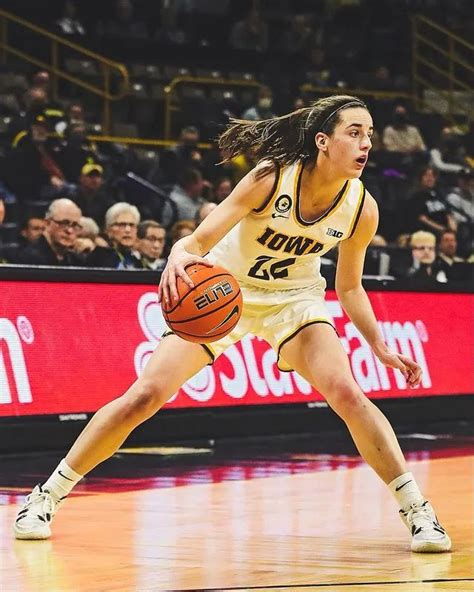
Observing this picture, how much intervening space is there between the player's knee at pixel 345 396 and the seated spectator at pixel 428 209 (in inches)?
425

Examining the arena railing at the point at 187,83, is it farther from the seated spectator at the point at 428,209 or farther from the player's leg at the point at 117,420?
the player's leg at the point at 117,420

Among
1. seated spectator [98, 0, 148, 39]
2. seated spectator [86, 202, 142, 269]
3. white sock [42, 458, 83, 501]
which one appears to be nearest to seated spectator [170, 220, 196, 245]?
seated spectator [86, 202, 142, 269]

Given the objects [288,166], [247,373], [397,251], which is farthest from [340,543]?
[397,251]

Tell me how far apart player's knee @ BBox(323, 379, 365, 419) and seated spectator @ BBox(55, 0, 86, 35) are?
14341 millimetres

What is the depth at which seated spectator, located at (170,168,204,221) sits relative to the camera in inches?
602

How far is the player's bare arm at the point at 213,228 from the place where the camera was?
598 centimetres

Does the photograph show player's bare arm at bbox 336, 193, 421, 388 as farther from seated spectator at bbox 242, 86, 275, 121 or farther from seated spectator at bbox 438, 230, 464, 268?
seated spectator at bbox 242, 86, 275, 121

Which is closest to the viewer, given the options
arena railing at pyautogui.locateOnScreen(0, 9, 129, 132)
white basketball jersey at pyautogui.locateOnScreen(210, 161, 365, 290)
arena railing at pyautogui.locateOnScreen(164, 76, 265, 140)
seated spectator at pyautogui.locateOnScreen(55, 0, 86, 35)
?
white basketball jersey at pyautogui.locateOnScreen(210, 161, 365, 290)

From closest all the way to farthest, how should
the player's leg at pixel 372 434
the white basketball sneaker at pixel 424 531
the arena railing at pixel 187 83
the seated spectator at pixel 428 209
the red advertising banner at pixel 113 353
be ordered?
the white basketball sneaker at pixel 424 531, the player's leg at pixel 372 434, the red advertising banner at pixel 113 353, the seated spectator at pixel 428 209, the arena railing at pixel 187 83

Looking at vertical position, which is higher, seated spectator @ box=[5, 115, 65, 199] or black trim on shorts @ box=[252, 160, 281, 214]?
seated spectator @ box=[5, 115, 65, 199]

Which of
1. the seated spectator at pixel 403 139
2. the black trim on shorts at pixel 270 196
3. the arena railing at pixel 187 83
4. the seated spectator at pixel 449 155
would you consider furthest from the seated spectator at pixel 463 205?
the black trim on shorts at pixel 270 196

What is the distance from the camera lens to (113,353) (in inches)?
412

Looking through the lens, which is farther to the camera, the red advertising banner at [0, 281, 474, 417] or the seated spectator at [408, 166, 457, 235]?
the seated spectator at [408, 166, 457, 235]

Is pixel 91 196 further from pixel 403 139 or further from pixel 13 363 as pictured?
pixel 403 139
